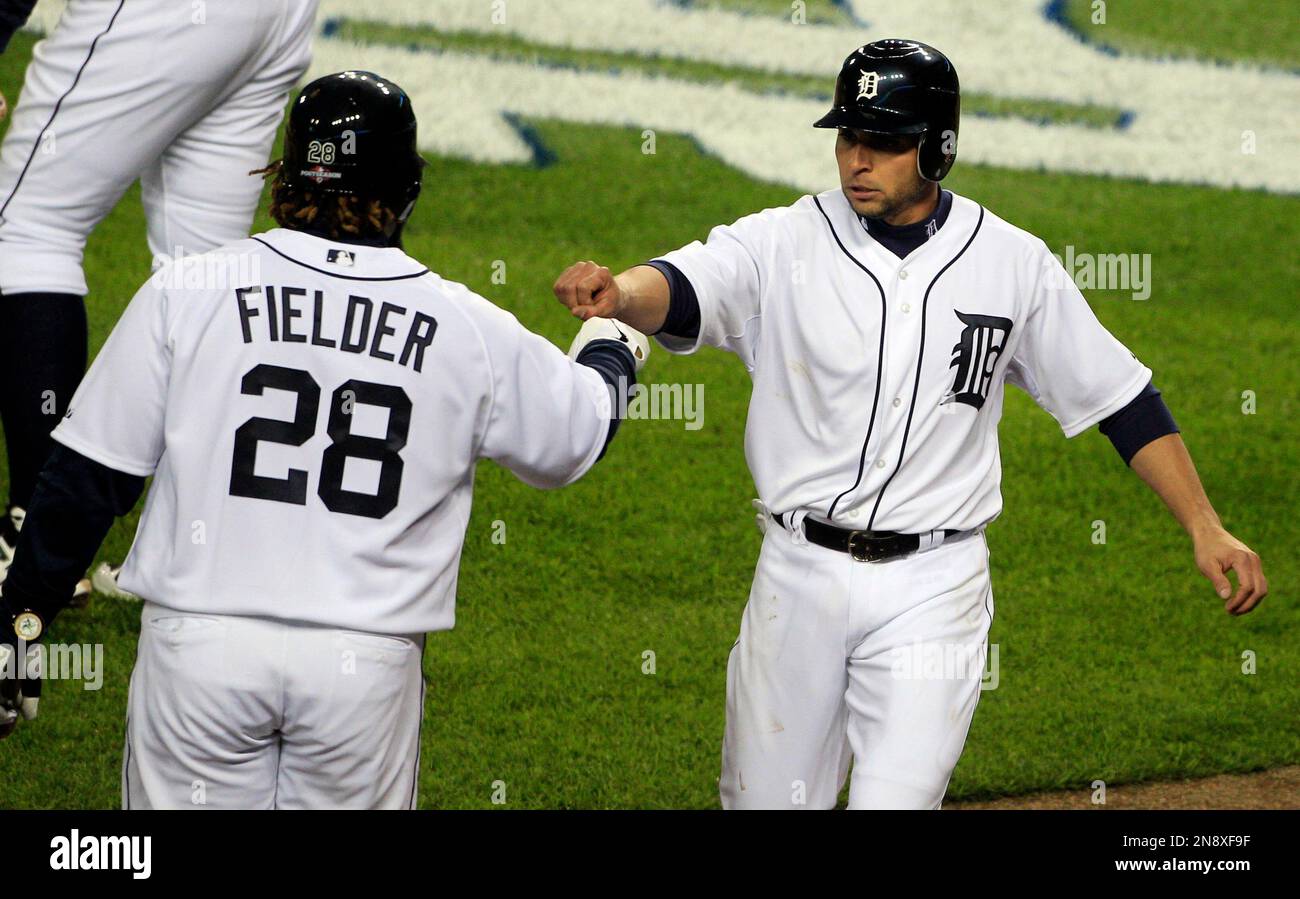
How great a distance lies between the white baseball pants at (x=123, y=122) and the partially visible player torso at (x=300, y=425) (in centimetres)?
207

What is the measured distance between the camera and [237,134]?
5582 millimetres

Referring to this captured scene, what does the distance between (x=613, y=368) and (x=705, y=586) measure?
3294mm

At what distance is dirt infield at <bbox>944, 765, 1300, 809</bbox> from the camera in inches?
225

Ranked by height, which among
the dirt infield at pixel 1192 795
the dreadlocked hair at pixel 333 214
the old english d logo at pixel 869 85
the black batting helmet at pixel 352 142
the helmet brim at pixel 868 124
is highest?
the old english d logo at pixel 869 85

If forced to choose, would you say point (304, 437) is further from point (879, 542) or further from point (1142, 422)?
point (1142, 422)

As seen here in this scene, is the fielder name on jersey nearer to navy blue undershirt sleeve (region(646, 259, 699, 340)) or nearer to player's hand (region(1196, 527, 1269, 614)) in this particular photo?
navy blue undershirt sleeve (region(646, 259, 699, 340))

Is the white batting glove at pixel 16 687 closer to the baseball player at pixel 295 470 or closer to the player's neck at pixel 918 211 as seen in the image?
the baseball player at pixel 295 470

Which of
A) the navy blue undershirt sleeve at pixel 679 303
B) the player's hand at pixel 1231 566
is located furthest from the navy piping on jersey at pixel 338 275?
the player's hand at pixel 1231 566

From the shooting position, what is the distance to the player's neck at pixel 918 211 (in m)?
4.31

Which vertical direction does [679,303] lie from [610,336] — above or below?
above

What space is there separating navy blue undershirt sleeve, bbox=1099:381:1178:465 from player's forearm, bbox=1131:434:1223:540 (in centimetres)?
2

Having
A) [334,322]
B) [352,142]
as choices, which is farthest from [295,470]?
[352,142]

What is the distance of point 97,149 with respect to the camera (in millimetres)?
5336
